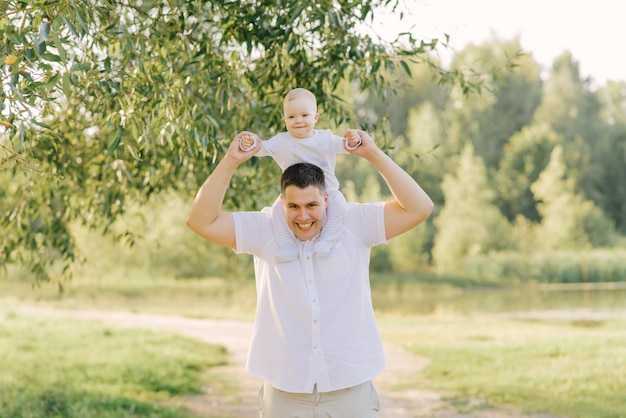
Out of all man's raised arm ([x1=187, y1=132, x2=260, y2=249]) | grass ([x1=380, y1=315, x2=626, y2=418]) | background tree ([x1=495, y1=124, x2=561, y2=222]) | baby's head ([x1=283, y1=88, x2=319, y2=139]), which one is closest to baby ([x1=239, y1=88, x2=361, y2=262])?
baby's head ([x1=283, y1=88, x2=319, y2=139])

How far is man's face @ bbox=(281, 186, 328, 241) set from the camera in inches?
129

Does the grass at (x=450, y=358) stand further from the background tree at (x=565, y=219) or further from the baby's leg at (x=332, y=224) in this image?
the background tree at (x=565, y=219)

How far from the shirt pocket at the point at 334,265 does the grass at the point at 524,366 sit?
227 inches

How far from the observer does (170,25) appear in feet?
16.8

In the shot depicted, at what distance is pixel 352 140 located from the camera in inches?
132

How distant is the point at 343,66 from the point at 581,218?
3070 centimetres

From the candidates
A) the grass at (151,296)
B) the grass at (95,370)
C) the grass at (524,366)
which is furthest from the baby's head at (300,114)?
the grass at (151,296)

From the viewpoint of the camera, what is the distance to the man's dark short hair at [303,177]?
3283mm

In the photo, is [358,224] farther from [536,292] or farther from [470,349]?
[536,292]

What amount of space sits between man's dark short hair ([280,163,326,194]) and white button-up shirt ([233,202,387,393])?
20 cm

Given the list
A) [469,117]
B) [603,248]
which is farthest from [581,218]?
[469,117]

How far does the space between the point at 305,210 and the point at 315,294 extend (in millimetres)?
337

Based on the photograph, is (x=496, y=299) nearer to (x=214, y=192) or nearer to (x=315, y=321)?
(x=315, y=321)

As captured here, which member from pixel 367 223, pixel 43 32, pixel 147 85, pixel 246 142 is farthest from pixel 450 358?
pixel 43 32
